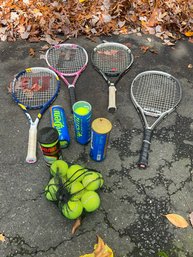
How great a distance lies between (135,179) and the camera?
10.2 ft

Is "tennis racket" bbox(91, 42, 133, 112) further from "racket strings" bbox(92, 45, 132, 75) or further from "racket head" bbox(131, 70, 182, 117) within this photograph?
"racket head" bbox(131, 70, 182, 117)

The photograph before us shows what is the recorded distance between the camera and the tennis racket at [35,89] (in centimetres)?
353

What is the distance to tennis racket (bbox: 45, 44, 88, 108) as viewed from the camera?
151 inches

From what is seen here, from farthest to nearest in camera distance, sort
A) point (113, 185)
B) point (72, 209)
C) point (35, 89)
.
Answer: point (35, 89) < point (113, 185) < point (72, 209)

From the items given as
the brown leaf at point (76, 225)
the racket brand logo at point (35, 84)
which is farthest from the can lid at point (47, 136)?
the racket brand logo at point (35, 84)

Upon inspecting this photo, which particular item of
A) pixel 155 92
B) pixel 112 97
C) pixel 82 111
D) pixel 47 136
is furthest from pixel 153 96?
pixel 47 136

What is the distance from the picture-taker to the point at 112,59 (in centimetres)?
407

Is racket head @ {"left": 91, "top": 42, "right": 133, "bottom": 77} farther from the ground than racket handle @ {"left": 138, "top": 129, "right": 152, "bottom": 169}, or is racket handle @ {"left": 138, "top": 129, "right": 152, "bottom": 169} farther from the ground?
racket head @ {"left": 91, "top": 42, "right": 133, "bottom": 77}

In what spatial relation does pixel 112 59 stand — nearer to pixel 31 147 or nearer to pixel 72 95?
pixel 72 95

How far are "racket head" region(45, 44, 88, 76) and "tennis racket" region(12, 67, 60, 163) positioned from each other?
6.5 inches

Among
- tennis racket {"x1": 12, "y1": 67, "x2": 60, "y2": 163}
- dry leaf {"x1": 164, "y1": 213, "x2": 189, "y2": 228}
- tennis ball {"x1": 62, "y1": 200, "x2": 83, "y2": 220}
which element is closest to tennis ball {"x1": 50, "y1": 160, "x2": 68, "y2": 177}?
tennis ball {"x1": 62, "y1": 200, "x2": 83, "y2": 220}

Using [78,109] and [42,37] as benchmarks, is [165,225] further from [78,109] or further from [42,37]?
[42,37]

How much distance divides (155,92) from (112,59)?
816mm

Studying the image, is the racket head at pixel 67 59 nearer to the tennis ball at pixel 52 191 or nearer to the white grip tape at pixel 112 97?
the white grip tape at pixel 112 97
